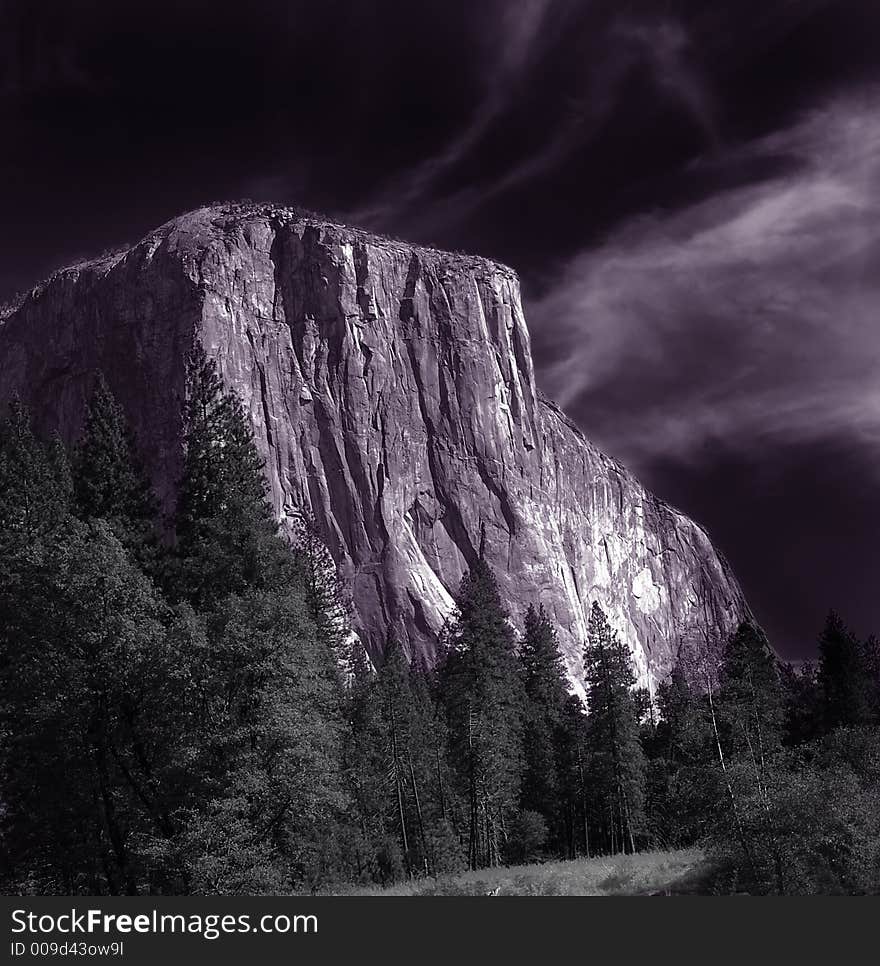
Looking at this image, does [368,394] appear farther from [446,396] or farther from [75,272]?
[75,272]

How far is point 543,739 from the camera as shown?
50.0 metres

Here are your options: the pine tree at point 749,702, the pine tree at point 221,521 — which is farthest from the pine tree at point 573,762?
the pine tree at point 221,521

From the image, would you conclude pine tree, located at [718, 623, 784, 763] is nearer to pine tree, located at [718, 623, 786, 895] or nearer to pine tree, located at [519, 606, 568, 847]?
pine tree, located at [718, 623, 786, 895]

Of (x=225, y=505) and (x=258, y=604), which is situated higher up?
(x=225, y=505)

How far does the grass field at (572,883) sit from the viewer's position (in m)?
23.0

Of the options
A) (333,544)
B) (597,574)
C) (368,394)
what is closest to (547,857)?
(333,544)

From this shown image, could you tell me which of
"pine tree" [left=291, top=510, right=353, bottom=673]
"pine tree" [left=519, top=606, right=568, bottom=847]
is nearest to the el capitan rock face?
"pine tree" [left=519, top=606, right=568, bottom=847]

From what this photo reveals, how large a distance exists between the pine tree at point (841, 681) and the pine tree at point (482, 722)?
16991 mm

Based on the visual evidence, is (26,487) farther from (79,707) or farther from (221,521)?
(79,707)

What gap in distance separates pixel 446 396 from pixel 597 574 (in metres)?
41.1

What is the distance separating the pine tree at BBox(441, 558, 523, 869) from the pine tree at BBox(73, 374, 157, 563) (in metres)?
15.7

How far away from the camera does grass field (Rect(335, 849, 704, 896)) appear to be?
2303 cm

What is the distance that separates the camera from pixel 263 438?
125000 mm

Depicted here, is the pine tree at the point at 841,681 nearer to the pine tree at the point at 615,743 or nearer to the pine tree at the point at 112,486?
the pine tree at the point at 615,743
